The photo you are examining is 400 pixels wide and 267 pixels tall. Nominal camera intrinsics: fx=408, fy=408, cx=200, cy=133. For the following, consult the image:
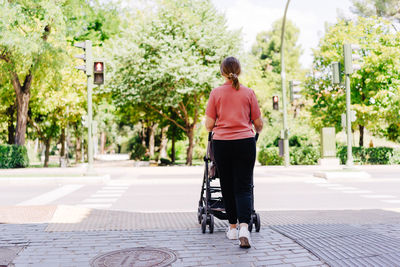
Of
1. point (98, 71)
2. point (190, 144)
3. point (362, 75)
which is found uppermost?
point (362, 75)

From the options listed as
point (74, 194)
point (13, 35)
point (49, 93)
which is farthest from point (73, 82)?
point (74, 194)

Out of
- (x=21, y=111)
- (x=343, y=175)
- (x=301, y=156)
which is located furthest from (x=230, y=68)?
(x=21, y=111)

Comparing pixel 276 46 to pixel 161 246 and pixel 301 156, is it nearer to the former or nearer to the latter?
pixel 301 156

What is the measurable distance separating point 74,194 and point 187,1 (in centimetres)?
1723

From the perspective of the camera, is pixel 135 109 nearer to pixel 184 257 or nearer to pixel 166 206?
pixel 166 206

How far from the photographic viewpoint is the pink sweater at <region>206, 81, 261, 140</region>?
4312mm

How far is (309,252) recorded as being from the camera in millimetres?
3998

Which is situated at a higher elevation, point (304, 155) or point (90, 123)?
point (90, 123)

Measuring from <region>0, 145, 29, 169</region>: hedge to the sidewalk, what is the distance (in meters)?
16.9

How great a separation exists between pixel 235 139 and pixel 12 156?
20.6 meters

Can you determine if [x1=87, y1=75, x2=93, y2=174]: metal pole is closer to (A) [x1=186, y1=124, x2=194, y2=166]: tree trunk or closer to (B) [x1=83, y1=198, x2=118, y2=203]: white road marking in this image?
(B) [x1=83, y1=198, x2=118, y2=203]: white road marking

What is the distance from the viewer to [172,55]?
21.6 meters

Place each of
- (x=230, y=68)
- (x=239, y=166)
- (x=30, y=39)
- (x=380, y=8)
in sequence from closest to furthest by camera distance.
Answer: (x=239, y=166)
(x=230, y=68)
(x=30, y=39)
(x=380, y=8)

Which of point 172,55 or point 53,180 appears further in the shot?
point 172,55
